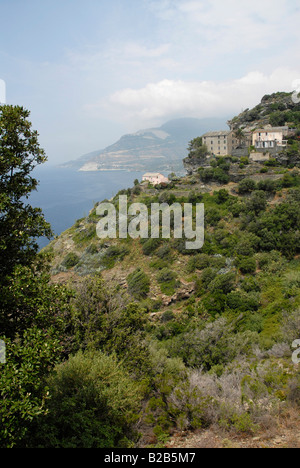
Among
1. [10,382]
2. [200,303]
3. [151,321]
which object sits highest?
[10,382]

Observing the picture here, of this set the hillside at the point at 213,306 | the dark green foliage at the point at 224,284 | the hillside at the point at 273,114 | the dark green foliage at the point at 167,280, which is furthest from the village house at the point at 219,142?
the dark green foliage at the point at 224,284

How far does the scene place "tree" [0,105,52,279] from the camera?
19.3 feet

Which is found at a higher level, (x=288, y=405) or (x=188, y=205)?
(x=188, y=205)

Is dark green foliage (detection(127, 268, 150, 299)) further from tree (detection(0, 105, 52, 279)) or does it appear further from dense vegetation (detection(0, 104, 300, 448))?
tree (detection(0, 105, 52, 279))

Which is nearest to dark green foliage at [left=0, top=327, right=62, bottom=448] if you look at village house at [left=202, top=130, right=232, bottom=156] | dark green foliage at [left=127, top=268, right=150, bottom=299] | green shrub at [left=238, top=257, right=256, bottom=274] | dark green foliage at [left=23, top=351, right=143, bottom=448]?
dark green foliage at [left=23, top=351, right=143, bottom=448]

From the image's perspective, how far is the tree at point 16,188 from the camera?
231 inches

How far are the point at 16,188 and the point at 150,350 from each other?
8.67 metres

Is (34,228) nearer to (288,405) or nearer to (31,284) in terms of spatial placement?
(31,284)

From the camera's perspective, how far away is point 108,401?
6.84 metres

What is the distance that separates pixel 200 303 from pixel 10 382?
1826 centimetres

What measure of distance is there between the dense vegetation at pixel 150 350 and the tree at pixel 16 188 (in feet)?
0.56
